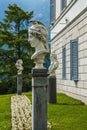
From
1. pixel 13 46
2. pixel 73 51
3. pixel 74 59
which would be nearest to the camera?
pixel 74 59

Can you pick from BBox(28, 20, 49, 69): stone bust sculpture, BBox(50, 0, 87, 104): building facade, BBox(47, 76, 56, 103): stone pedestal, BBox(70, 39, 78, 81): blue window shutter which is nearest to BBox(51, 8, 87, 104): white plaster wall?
BBox(50, 0, 87, 104): building facade

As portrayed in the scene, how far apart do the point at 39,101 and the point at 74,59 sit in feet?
34.9

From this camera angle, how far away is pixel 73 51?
18.2m

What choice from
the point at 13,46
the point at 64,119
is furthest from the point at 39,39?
the point at 13,46

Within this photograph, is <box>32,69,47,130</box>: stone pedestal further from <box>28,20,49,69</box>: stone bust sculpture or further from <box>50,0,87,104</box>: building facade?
<box>50,0,87,104</box>: building facade

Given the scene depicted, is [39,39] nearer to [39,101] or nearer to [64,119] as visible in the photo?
[39,101]

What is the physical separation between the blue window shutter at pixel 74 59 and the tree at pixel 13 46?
15.9 m

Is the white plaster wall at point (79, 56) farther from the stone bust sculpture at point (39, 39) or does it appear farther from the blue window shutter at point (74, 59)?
the stone bust sculpture at point (39, 39)

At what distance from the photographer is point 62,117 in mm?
10969

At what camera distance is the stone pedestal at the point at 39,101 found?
7.43m

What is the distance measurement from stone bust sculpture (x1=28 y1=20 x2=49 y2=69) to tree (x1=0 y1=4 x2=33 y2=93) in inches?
1038

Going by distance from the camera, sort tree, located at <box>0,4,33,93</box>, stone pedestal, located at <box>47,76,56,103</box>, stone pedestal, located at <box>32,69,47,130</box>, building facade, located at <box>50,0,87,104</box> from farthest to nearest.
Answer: tree, located at <box>0,4,33,93</box>
building facade, located at <box>50,0,87,104</box>
stone pedestal, located at <box>47,76,56,103</box>
stone pedestal, located at <box>32,69,47,130</box>

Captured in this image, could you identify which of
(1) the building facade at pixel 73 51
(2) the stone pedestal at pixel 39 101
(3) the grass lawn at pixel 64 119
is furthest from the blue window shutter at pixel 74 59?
(2) the stone pedestal at pixel 39 101

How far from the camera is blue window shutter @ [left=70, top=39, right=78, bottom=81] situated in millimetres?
17438
